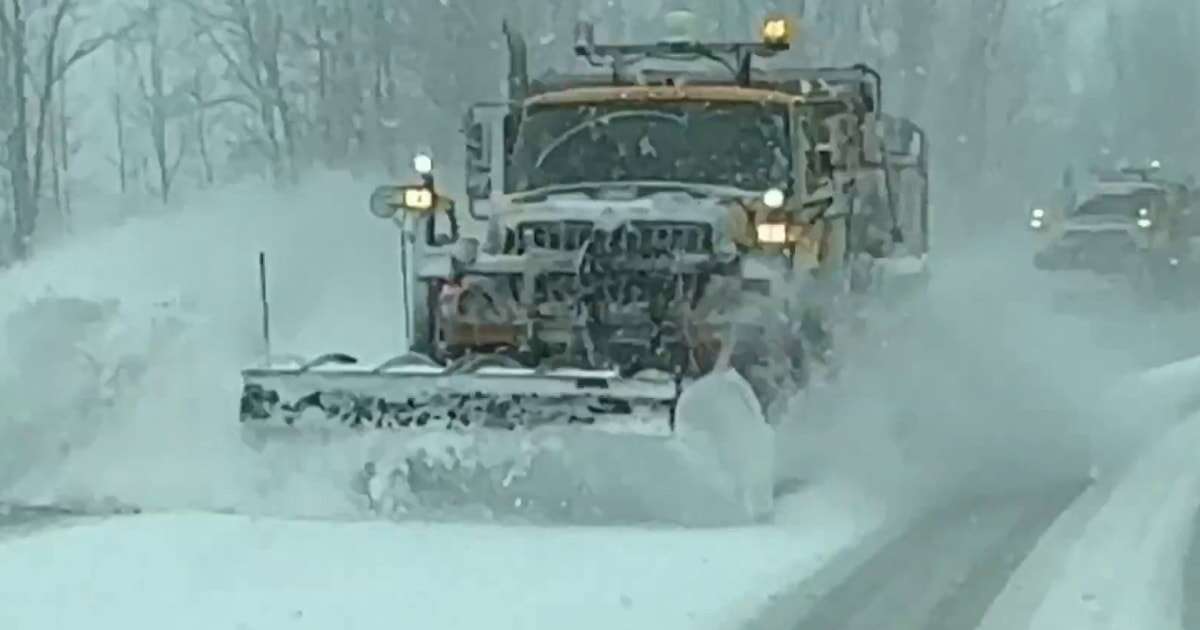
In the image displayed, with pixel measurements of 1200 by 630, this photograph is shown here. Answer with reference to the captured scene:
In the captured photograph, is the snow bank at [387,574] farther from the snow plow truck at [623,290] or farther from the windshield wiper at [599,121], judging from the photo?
the windshield wiper at [599,121]

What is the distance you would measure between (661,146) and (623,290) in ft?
4.83

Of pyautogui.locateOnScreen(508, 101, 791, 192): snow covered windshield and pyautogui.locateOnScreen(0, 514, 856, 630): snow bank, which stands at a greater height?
pyautogui.locateOnScreen(508, 101, 791, 192): snow covered windshield

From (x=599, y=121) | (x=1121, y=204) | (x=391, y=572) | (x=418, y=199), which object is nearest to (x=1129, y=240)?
(x=1121, y=204)

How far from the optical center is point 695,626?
7.32m

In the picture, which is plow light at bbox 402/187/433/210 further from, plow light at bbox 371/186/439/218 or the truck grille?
the truck grille

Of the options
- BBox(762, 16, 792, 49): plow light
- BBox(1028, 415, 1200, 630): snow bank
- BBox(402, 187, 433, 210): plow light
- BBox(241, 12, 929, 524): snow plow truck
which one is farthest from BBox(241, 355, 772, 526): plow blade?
BBox(762, 16, 792, 49): plow light

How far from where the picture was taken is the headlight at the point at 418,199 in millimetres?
12156

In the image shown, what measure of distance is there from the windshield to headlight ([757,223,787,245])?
16.8 meters

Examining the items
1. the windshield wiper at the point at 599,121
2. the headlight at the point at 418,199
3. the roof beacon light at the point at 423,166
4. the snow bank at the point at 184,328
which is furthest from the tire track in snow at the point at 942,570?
the roof beacon light at the point at 423,166

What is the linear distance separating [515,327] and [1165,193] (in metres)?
18.6

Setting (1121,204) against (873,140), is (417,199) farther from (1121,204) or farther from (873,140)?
(1121,204)

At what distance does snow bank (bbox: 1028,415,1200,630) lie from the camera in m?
7.59

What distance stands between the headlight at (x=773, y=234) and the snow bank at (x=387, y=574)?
6.99 ft

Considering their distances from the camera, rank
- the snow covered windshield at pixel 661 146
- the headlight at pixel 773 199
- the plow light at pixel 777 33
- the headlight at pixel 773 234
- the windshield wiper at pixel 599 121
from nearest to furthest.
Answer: the headlight at pixel 773 234 → the headlight at pixel 773 199 → the snow covered windshield at pixel 661 146 → the windshield wiper at pixel 599 121 → the plow light at pixel 777 33
